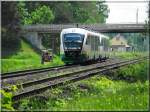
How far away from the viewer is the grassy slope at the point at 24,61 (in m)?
43.0

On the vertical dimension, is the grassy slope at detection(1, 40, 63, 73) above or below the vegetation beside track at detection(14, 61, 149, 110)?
below

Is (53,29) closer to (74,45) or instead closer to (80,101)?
(74,45)

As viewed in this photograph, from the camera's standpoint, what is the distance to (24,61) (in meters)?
50.3

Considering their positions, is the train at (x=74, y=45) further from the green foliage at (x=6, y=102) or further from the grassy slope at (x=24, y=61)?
the green foliage at (x=6, y=102)

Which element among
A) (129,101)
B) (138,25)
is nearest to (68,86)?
(129,101)

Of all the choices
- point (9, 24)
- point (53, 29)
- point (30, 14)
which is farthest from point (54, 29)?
point (30, 14)

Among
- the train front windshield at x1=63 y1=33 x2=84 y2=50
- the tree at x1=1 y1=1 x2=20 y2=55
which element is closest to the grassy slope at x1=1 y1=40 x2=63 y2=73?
the tree at x1=1 y1=1 x2=20 y2=55

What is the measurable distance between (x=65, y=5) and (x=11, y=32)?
13202 mm

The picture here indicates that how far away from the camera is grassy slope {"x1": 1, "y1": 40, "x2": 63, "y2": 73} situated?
4300cm

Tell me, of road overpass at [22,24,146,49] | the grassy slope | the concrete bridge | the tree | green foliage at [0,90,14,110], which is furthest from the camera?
the concrete bridge

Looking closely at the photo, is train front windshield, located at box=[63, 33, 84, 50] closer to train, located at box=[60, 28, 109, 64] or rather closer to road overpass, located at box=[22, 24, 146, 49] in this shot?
train, located at box=[60, 28, 109, 64]

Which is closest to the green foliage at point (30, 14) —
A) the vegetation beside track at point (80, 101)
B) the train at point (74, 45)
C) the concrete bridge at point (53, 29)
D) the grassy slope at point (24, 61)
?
the train at point (74, 45)

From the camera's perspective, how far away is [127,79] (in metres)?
25.2

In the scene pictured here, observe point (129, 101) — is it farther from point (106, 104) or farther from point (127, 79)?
point (127, 79)
